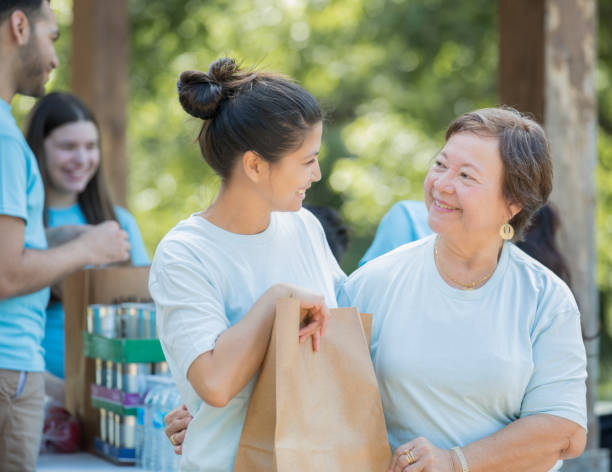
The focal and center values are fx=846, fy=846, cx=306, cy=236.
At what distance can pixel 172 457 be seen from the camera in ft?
7.85

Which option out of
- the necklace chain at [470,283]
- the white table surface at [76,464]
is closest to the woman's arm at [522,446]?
the necklace chain at [470,283]

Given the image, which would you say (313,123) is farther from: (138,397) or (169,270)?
(138,397)

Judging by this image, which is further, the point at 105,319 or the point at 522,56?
the point at 522,56

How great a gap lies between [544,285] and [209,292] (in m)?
0.77

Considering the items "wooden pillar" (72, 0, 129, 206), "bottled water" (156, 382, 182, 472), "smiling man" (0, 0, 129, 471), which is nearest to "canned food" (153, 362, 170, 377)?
"bottled water" (156, 382, 182, 472)

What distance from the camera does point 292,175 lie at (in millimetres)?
1705

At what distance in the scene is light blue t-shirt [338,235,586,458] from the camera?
1.81 m

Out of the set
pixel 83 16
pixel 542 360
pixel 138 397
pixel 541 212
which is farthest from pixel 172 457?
pixel 83 16

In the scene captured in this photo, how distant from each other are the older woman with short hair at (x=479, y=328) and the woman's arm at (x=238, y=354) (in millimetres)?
382

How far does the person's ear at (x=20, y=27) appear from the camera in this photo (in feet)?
7.55

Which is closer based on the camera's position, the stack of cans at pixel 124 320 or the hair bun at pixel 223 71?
the hair bun at pixel 223 71

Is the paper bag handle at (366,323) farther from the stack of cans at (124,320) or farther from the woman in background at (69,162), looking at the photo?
the woman in background at (69,162)

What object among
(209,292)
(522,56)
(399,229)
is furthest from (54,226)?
(522,56)

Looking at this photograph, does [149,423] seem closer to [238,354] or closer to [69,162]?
[238,354]
